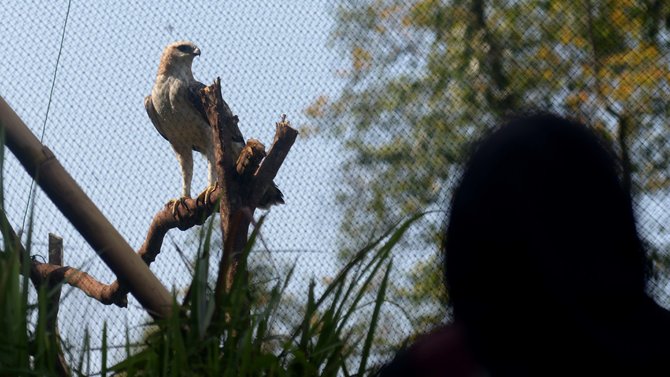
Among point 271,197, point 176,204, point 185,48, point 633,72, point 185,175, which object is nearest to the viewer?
point 633,72

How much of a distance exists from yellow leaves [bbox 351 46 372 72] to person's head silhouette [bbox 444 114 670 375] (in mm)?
1775

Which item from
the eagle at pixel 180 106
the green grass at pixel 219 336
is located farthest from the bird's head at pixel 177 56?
the green grass at pixel 219 336

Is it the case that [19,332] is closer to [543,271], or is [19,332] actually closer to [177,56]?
[543,271]

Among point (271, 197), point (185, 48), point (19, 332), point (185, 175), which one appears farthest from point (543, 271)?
point (185, 48)

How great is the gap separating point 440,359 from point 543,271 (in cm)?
10

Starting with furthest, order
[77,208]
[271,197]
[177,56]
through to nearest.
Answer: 1. [177,56]
2. [271,197]
3. [77,208]

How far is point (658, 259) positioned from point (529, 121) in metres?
1.40

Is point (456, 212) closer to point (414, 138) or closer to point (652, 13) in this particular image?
point (414, 138)

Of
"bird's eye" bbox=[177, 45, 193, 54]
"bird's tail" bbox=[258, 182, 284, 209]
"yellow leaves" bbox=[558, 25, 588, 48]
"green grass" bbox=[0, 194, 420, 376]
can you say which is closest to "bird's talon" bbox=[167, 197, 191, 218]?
"bird's tail" bbox=[258, 182, 284, 209]

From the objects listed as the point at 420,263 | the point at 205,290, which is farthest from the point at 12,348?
the point at 420,263

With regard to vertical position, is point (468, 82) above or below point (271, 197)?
below

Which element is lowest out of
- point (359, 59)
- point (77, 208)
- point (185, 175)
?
point (77, 208)

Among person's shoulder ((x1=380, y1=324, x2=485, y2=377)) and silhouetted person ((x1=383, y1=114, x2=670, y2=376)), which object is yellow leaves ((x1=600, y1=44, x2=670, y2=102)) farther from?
person's shoulder ((x1=380, y1=324, x2=485, y2=377))

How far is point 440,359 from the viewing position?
869mm
